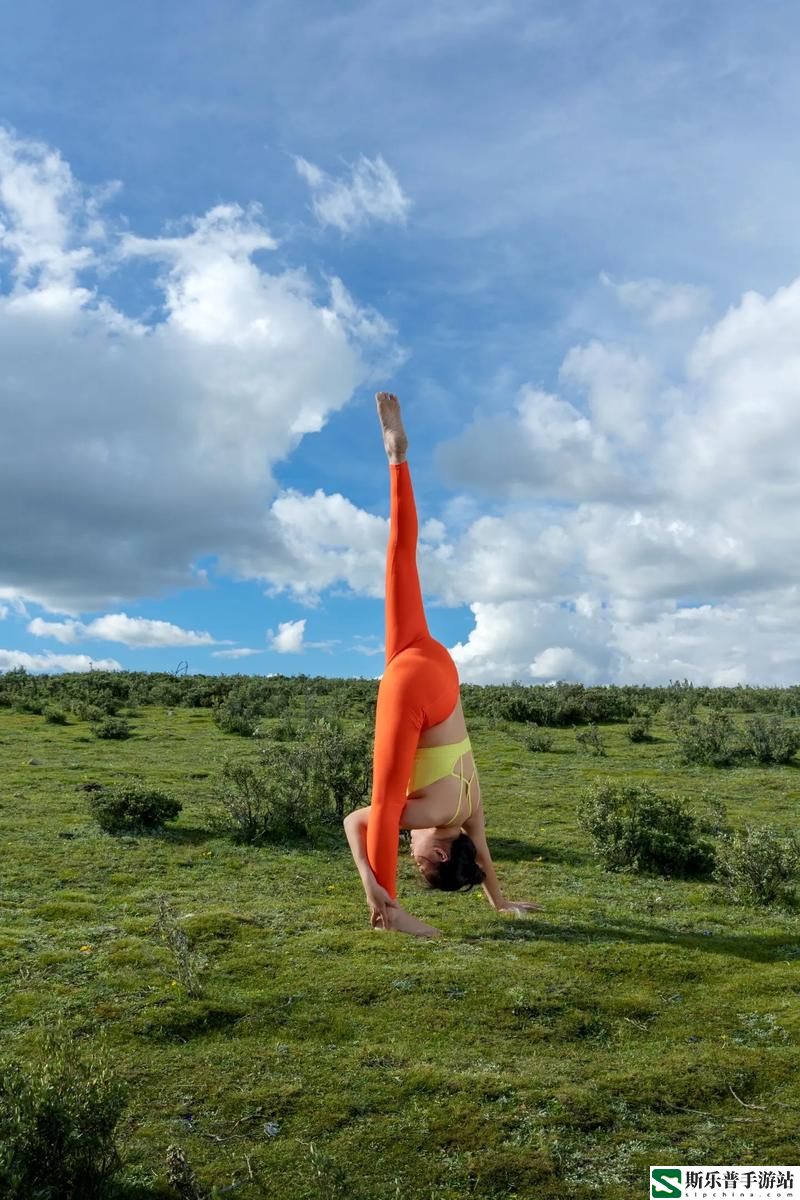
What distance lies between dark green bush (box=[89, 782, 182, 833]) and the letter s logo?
14179 millimetres

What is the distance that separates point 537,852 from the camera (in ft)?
59.9

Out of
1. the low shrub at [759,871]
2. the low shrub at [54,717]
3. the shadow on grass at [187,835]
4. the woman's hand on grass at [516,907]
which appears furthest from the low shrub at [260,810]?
the low shrub at [54,717]

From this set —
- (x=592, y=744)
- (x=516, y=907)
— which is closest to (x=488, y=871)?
(x=516, y=907)

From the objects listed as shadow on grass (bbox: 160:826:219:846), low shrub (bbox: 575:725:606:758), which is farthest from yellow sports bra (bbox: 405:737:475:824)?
low shrub (bbox: 575:725:606:758)

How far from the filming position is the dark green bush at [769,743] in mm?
31016

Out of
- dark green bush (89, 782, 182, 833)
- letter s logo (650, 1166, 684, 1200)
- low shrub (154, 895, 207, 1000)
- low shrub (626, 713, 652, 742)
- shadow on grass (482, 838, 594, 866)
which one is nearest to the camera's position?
letter s logo (650, 1166, 684, 1200)

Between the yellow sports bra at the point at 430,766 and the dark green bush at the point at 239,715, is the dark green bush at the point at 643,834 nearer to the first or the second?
the yellow sports bra at the point at 430,766

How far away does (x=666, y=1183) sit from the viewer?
22.4 ft

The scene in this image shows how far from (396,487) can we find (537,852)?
9862 millimetres

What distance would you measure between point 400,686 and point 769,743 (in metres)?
24.4

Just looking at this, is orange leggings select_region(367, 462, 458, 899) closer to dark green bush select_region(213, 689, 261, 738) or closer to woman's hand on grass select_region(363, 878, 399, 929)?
woman's hand on grass select_region(363, 878, 399, 929)

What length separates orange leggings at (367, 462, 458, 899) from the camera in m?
10.5

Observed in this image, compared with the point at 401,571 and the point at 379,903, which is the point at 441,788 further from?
the point at 401,571

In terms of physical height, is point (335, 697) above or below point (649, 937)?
above
